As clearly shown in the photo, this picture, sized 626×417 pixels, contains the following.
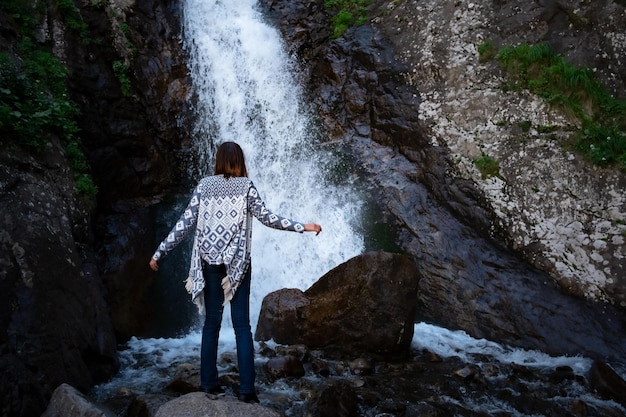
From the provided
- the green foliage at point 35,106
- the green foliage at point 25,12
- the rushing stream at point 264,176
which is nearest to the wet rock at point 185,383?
the rushing stream at point 264,176

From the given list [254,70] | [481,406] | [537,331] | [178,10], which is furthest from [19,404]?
[178,10]

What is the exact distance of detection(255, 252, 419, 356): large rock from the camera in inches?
245

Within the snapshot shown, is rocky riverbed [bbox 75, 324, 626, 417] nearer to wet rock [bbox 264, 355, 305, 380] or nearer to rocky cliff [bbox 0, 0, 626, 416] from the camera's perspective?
wet rock [bbox 264, 355, 305, 380]

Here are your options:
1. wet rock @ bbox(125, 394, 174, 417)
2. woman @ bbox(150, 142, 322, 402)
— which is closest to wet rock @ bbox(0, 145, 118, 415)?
wet rock @ bbox(125, 394, 174, 417)

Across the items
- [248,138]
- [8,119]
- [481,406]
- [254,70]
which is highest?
[254,70]

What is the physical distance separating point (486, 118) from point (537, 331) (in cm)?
421

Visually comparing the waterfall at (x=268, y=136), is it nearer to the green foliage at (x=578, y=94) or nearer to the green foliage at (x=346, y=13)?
the green foliage at (x=346, y=13)

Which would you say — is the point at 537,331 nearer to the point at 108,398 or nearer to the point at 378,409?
the point at 378,409

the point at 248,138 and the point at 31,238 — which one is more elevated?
the point at 248,138

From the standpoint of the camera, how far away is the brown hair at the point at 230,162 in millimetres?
3938

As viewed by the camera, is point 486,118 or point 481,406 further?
point 486,118

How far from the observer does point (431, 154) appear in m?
9.48

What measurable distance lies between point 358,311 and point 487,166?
4.11 metres

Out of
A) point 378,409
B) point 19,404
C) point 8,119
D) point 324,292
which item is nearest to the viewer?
point 19,404
